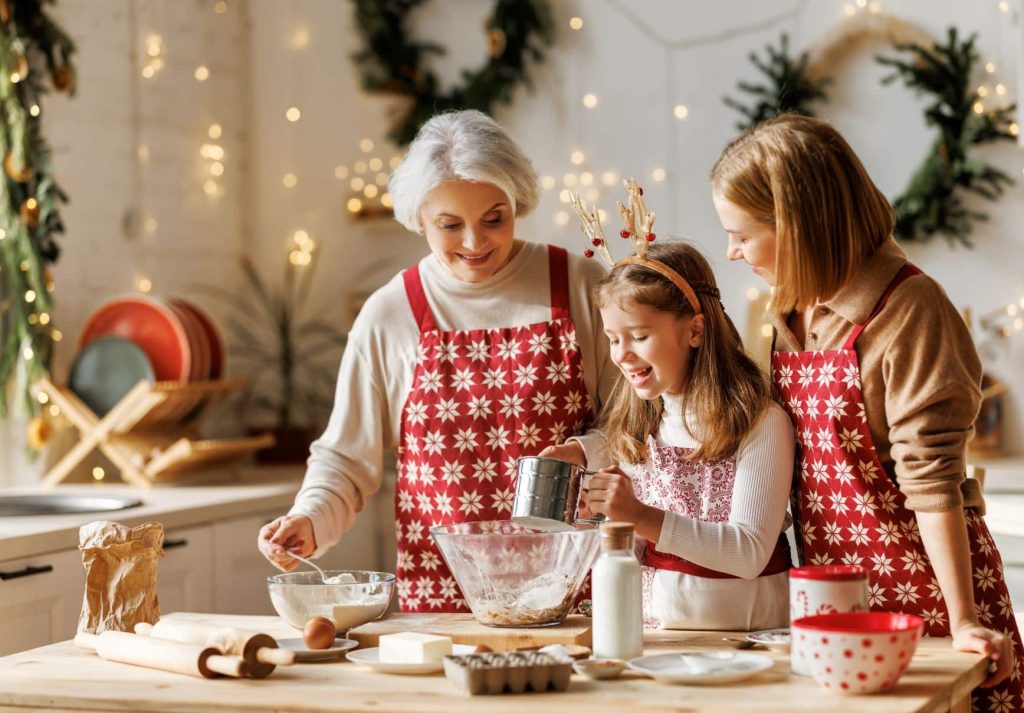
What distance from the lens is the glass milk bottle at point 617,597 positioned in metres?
1.48

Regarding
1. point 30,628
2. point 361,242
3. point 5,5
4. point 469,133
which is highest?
point 5,5

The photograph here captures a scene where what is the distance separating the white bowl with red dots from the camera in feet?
4.30

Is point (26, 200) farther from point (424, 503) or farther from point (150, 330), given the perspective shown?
point (424, 503)

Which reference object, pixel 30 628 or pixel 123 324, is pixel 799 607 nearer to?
pixel 30 628

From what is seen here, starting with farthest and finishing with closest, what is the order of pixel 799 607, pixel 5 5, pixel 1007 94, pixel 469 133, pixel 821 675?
1. pixel 1007 94
2. pixel 5 5
3. pixel 469 133
4. pixel 799 607
5. pixel 821 675

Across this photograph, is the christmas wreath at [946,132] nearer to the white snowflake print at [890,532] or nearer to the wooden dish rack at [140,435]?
the wooden dish rack at [140,435]

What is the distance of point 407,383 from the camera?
2.15 m

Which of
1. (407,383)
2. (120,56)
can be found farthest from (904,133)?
(120,56)

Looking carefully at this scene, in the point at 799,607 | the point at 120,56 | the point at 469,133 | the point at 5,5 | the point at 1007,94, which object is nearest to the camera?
the point at 799,607

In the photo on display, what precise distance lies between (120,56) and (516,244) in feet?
6.74

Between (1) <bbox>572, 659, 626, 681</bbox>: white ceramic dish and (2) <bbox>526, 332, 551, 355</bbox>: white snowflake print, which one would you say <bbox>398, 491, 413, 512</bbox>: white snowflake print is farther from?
(1) <bbox>572, 659, 626, 681</bbox>: white ceramic dish

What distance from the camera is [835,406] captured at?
165 cm

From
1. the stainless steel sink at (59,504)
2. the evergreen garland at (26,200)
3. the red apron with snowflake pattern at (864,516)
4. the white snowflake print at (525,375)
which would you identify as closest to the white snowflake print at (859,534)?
the red apron with snowflake pattern at (864,516)

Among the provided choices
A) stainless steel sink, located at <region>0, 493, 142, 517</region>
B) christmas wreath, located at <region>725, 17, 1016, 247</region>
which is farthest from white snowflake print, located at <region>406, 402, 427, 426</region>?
christmas wreath, located at <region>725, 17, 1016, 247</region>
